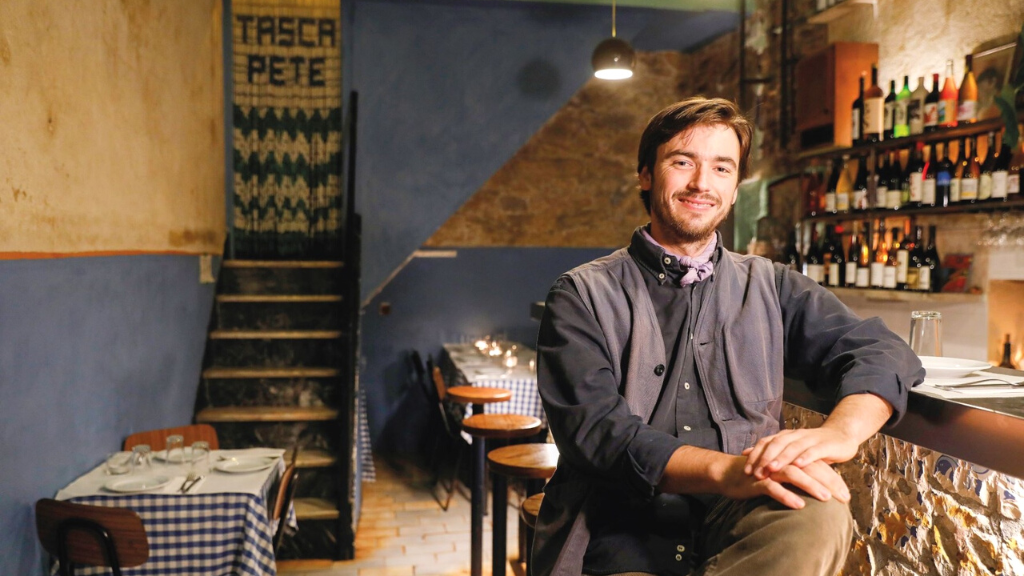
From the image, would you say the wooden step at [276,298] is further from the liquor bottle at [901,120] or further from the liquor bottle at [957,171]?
the liquor bottle at [957,171]

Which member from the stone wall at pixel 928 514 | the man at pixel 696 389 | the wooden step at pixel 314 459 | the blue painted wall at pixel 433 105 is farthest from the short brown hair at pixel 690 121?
the blue painted wall at pixel 433 105

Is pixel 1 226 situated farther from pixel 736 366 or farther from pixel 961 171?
pixel 961 171

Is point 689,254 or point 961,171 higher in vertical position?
point 961,171

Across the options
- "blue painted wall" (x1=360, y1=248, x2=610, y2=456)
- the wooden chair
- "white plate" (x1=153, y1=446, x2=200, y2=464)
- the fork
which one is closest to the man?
the wooden chair

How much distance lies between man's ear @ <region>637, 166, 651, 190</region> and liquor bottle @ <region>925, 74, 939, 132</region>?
2.96 m

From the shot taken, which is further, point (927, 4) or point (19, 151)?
point (927, 4)

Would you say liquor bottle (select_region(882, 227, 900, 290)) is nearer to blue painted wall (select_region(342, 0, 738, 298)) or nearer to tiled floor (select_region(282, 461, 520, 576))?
blue painted wall (select_region(342, 0, 738, 298))

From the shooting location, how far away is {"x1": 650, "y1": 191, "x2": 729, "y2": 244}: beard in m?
1.60

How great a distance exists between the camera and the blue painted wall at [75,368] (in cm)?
251

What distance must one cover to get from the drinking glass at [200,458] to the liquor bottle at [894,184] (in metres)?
3.75

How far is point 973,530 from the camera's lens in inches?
60.4

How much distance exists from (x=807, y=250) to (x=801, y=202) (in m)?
0.33

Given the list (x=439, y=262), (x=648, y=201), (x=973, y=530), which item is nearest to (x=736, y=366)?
(x=648, y=201)

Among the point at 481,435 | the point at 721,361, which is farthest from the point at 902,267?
the point at 721,361
